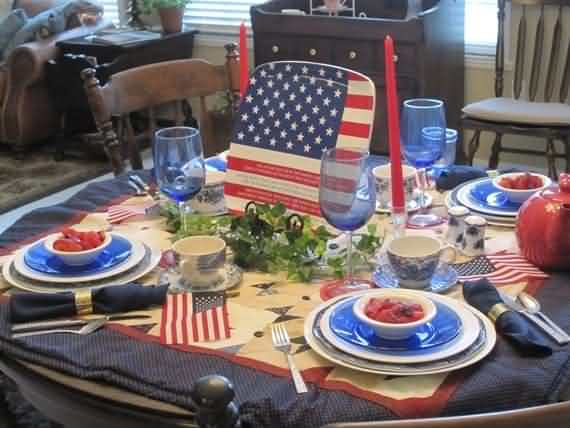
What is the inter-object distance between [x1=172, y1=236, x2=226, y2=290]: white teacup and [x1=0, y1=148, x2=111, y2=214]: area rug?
302cm

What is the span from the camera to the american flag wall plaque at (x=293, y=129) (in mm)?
1688

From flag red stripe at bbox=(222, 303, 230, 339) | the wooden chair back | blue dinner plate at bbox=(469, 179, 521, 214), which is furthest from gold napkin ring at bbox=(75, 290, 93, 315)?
the wooden chair back

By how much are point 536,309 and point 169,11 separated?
3.97 metres

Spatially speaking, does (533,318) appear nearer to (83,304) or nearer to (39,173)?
(83,304)

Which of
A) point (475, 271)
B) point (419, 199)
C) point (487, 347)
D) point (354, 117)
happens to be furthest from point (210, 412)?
point (419, 199)

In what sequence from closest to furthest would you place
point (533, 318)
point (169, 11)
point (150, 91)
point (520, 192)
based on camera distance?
point (533, 318), point (520, 192), point (150, 91), point (169, 11)

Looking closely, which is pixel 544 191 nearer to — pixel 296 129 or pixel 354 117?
pixel 354 117

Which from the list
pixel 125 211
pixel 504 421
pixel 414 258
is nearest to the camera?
pixel 504 421

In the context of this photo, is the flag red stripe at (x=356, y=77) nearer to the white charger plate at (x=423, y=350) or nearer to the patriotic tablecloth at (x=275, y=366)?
the patriotic tablecloth at (x=275, y=366)

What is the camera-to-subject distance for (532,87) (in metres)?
3.94

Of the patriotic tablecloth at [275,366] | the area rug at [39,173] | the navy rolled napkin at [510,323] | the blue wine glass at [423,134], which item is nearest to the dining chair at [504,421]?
the patriotic tablecloth at [275,366]

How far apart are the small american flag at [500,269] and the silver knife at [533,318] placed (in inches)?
3.0

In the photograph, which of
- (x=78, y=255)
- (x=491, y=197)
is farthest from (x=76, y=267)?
(x=491, y=197)

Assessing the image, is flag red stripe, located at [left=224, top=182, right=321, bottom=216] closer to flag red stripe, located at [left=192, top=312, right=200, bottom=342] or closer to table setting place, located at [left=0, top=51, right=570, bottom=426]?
table setting place, located at [left=0, top=51, right=570, bottom=426]
